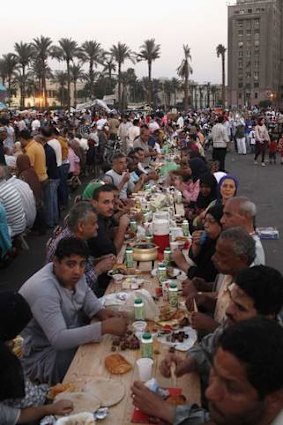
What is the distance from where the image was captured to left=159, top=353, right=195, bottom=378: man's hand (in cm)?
265

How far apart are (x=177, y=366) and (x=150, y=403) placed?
1.37 ft

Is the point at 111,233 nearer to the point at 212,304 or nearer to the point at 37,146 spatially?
the point at 212,304

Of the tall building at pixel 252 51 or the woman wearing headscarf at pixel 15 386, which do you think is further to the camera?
the tall building at pixel 252 51

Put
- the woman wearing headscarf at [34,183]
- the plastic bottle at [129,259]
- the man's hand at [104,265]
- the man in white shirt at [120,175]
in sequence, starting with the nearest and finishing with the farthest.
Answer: the man's hand at [104,265], the plastic bottle at [129,259], the man in white shirt at [120,175], the woman wearing headscarf at [34,183]

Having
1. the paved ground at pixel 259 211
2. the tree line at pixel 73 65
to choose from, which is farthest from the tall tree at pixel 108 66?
the paved ground at pixel 259 211

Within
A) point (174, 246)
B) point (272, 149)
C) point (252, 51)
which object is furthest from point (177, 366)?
point (252, 51)

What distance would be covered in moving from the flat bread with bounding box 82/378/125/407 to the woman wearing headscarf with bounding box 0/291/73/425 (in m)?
0.17

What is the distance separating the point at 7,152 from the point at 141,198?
485cm

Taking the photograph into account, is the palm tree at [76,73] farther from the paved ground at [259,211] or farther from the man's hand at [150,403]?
the man's hand at [150,403]

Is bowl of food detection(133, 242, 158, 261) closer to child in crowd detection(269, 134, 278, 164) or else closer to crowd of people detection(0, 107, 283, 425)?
crowd of people detection(0, 107, 283, 425)

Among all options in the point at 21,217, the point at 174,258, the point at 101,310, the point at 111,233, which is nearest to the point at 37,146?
the point at 21,217

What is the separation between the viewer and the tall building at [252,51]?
110250 mm

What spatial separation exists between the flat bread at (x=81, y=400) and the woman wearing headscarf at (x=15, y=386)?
0.16ft

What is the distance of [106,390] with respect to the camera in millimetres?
2527
